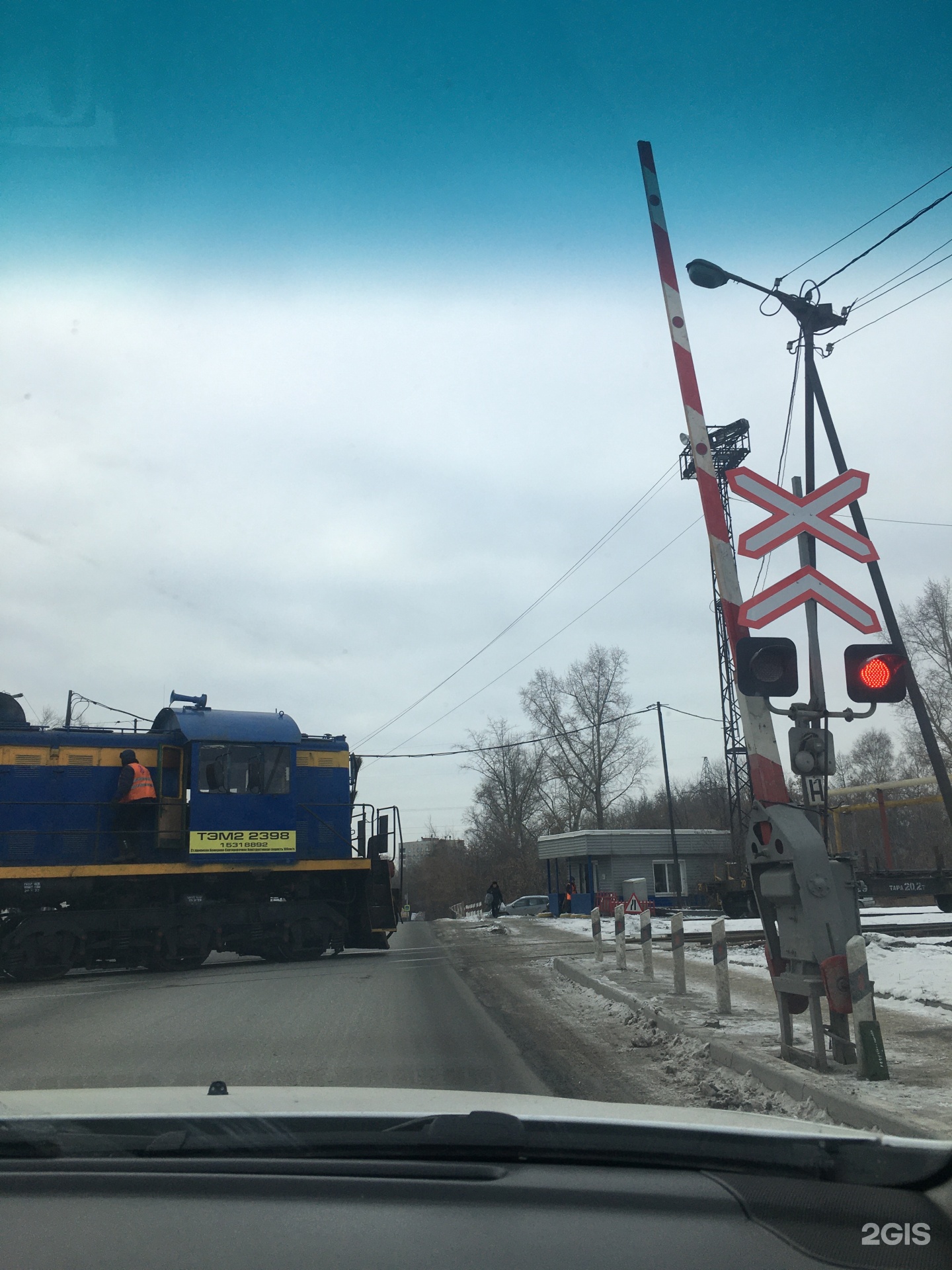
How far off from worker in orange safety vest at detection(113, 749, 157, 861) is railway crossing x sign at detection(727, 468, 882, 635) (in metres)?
11.7

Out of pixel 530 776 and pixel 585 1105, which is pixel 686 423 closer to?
pixel 585 1105

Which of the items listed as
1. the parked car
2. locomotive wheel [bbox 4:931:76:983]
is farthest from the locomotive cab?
the parked car

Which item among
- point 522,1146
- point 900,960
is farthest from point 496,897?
point 522,1146

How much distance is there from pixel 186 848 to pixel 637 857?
36.0m

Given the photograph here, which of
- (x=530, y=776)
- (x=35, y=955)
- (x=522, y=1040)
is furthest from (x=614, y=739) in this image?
(x=522, y=1040)

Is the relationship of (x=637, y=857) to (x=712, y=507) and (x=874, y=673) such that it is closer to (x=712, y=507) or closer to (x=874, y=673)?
(x=712, y=507)

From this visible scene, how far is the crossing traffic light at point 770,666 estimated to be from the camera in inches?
252

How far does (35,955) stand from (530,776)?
2497 inches

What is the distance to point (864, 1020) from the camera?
18.2 feet

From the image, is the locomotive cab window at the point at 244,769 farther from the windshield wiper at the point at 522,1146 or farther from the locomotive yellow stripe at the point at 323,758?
the windshield wiper at the point at 522,1146

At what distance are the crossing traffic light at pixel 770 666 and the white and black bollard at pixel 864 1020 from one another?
1615 millimetres

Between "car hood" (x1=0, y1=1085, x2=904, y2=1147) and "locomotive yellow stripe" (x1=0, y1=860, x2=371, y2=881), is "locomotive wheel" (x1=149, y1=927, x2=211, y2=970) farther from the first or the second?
"car hood" (x1=0, y1=1085, x2=904, y2=1147)

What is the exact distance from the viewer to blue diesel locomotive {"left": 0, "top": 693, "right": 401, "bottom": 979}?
598 inches

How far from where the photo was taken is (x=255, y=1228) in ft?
Answer: 6.80
